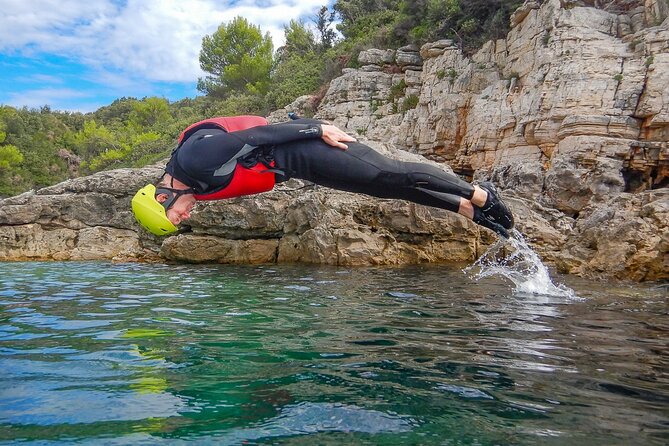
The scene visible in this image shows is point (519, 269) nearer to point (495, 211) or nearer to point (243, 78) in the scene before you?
point (495, 211)

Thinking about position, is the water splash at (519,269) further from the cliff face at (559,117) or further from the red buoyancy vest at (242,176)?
the red buoyancy vest at (242,176)

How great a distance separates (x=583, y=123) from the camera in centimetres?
1466

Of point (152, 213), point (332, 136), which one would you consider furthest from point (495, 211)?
point (152, 213)

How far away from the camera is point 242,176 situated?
13.5 feet

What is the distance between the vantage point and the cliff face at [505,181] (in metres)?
10.2

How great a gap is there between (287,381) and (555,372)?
135 centimetres

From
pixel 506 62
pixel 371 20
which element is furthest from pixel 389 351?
pixel 371 20

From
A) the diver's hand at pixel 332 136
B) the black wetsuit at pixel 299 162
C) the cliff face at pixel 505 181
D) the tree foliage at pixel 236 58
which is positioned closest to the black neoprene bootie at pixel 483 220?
the black wetsuit at pixel 299 162

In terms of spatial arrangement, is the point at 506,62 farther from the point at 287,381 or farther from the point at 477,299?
the point at 287,381

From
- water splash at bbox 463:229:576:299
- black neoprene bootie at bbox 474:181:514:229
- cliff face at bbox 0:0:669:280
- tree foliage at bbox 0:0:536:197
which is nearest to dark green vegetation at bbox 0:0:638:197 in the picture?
tree foliage at bbox 0:0:536:197

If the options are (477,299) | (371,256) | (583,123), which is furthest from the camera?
(583,123)

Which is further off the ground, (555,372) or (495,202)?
(495,202)

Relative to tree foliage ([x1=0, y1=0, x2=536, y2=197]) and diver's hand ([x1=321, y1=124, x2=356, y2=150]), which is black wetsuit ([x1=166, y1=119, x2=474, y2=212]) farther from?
tree foliage ([x1=0, y1=0, x2=536, y2=197])

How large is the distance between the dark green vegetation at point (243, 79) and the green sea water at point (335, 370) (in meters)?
18.0
